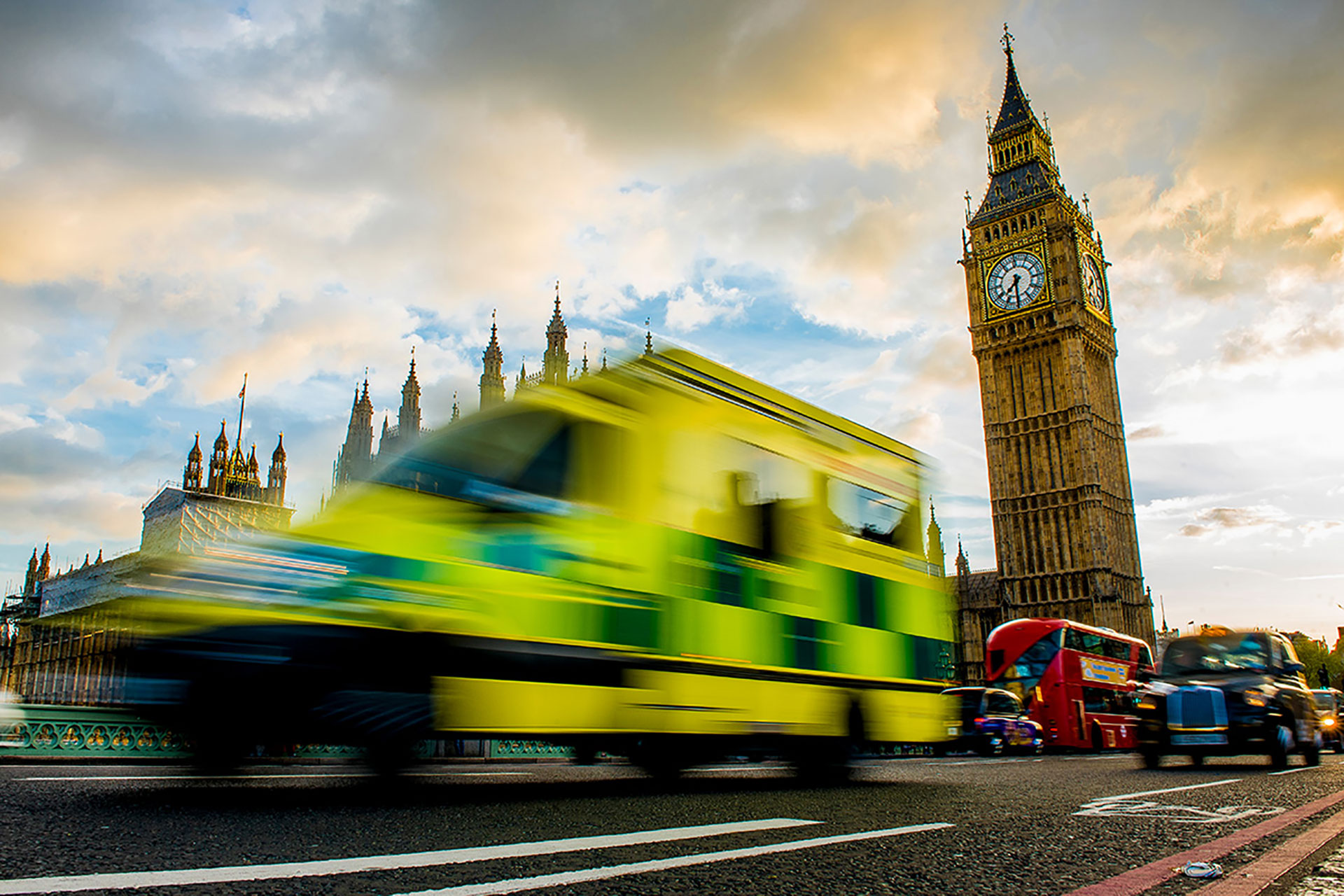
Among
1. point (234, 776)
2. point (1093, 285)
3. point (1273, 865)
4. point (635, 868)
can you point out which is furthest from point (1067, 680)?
point (1093, 285)

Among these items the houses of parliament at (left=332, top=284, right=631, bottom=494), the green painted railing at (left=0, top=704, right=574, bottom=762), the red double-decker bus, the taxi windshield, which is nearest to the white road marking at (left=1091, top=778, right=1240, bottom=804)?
the taxi windshield

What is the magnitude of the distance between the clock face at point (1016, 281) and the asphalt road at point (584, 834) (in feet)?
190

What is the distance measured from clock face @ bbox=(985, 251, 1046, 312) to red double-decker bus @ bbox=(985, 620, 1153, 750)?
43328 mm

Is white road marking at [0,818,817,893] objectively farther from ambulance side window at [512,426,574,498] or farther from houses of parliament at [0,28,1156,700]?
houses of parliament at [0,28,1156,700]

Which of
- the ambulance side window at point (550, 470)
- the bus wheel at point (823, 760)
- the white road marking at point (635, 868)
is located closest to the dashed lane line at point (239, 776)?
the ambulance side window at point (550, 470)

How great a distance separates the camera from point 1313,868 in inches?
125

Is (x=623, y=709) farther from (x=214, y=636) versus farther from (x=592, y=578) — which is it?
(x=214, y=636)

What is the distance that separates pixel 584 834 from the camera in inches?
143

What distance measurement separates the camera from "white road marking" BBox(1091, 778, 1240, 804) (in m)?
5.61

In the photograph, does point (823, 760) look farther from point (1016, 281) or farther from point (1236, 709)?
point (1016, 281)

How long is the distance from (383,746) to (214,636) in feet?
3.32

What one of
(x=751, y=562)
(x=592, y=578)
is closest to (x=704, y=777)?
(x=751, y=562)

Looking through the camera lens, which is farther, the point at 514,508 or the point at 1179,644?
the point at 1179,644

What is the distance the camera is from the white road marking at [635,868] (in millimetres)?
2428
